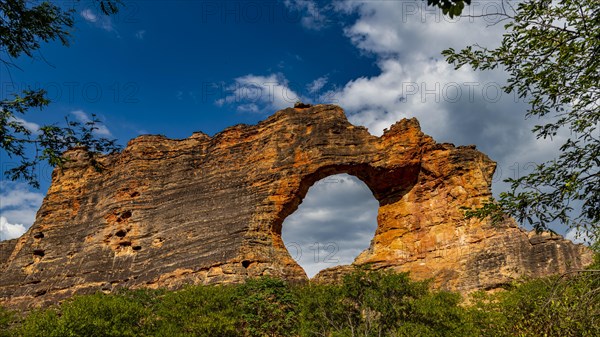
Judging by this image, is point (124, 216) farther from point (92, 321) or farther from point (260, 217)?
point (92, 321)

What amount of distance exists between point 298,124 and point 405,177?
1141cm

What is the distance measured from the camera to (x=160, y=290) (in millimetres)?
38625

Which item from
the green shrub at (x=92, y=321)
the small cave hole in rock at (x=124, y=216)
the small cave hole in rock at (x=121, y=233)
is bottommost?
the green shrub at (x=92, y=321)

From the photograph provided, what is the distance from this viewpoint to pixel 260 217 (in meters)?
42.6

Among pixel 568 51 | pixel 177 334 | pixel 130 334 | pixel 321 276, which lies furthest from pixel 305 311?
pixel 568 51

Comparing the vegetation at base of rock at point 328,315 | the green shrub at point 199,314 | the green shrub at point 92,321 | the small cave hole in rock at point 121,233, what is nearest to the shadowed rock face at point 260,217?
the small cave hole in rock at point 121,233

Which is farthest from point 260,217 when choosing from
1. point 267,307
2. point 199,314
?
point 199,314

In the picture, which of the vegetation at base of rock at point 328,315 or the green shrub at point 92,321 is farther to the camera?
the green shrub at point 92,321

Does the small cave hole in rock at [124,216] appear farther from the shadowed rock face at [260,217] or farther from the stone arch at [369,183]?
the stone arch at [369,183]

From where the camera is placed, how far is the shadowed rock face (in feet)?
126

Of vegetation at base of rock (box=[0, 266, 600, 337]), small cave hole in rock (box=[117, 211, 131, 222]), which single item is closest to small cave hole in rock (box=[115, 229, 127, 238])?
small cave hole in rock (box=[117, 211, 131, 222])

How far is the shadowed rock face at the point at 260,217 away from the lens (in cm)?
3847

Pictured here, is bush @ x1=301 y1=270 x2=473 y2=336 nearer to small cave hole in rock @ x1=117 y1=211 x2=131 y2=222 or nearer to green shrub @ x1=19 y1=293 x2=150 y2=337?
green shrub @ x1=19 y1=293 x2=150 y2=337

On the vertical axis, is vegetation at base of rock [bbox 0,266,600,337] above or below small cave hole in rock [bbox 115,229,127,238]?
below
